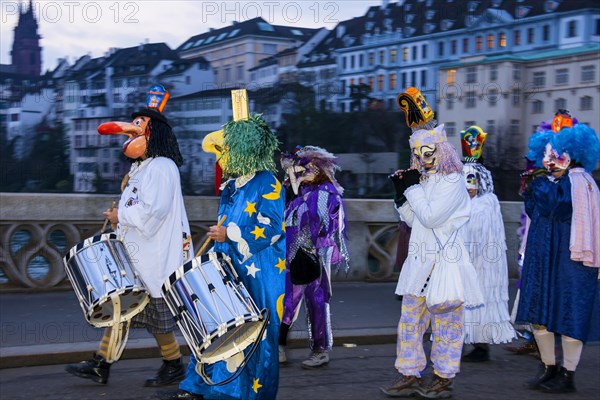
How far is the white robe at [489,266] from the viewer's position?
23.4 ft

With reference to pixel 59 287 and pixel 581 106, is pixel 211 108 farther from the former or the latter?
pixel 581 106

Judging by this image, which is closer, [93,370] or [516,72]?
[93,370]

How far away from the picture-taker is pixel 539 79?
84688 mm

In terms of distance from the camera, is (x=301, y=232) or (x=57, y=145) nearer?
(x=301, y=232)

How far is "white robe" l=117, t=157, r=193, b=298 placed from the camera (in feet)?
18.2

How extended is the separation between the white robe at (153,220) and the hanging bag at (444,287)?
6.15 ft

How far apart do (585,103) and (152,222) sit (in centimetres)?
9008

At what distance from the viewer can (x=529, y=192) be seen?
21.0 feet

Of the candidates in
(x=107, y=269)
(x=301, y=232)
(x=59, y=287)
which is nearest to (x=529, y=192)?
(x=301, y=232)

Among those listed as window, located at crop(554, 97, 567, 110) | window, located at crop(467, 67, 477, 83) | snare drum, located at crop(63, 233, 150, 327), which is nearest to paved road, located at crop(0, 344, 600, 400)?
snare drum, located at crop(63, 233, 150, 327)

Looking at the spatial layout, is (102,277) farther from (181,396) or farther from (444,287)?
(444,287)

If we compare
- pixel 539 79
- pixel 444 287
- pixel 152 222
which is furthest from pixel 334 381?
pixel 539 79

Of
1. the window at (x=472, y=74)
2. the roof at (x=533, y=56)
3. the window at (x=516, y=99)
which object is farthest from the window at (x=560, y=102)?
the window at (x=472, y=74)

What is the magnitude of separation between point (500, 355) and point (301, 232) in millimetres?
2545
